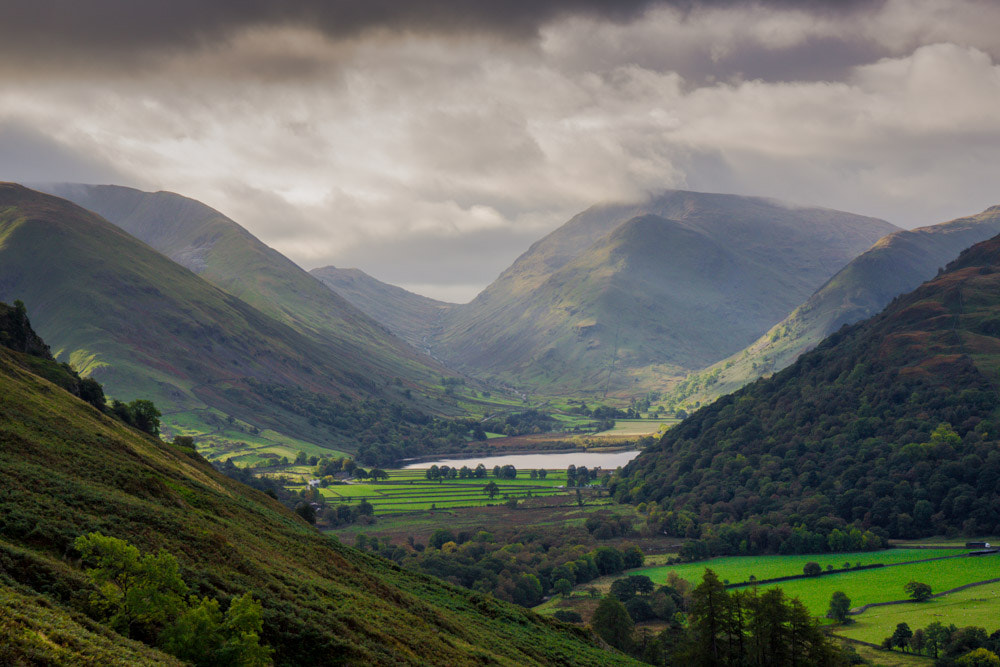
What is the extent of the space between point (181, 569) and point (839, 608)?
102 meters

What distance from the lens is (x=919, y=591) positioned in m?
113

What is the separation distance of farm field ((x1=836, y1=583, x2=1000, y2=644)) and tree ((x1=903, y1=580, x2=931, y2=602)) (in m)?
1.11

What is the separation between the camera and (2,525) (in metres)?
39.5

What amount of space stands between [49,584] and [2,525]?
24.8ft

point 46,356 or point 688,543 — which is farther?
point 688,543

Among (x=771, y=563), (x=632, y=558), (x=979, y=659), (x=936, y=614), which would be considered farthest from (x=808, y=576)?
(x=979, y=659)

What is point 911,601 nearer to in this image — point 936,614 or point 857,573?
point 936,614

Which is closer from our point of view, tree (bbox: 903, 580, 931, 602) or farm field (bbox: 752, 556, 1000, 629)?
tree (bbox: 903, 580, 931, 602)

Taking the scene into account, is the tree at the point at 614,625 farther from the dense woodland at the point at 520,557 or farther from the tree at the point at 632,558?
the tree at the point at 632,558

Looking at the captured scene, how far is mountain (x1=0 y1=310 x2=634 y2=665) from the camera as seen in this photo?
31938mm

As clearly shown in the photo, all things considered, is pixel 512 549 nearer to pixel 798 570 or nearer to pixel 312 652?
pixel 798 570

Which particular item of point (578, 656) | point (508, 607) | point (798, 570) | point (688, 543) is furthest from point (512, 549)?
point (578, 656)

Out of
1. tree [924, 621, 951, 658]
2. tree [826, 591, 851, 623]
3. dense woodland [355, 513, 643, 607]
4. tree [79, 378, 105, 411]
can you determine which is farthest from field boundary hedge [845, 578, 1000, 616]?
tree [79, 378, 105, 411]

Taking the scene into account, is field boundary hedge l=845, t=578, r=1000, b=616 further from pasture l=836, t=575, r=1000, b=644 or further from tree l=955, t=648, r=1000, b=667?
tree l=955, t=648, r=1000, b=667
